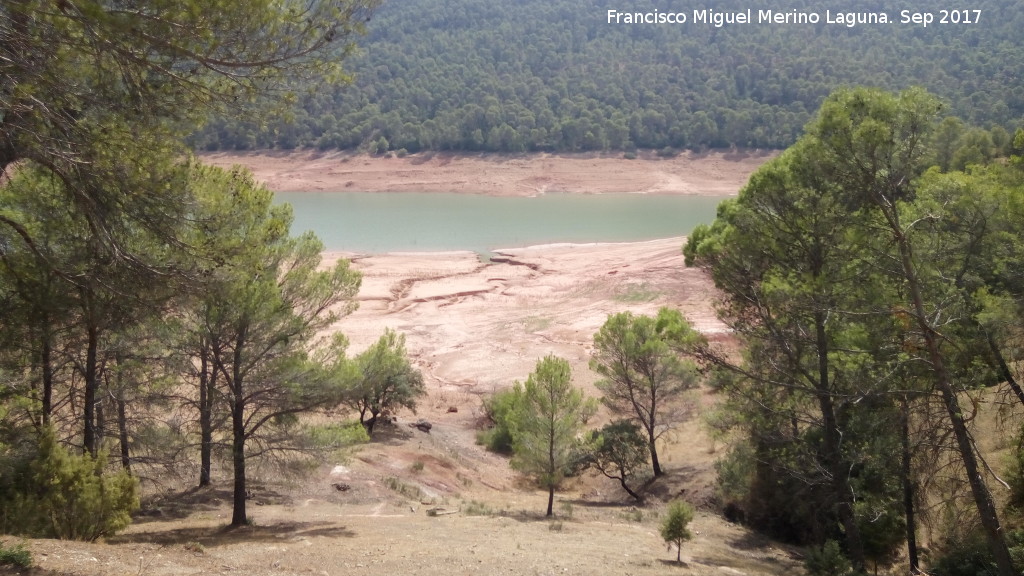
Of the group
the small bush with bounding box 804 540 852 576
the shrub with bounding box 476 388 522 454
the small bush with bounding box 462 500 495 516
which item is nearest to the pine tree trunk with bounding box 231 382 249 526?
the small bush with bounding box 462 500 495 516

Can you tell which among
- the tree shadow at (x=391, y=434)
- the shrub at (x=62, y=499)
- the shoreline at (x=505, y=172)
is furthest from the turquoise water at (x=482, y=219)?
the shrub at (x=62, y=499)

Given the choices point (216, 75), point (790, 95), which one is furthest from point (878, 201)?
point (790, 95)

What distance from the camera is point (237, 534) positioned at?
12.9 m

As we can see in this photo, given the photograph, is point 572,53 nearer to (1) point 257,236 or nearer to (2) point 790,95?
(2) point 790,95

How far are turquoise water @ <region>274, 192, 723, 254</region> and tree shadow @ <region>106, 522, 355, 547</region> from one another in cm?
3897

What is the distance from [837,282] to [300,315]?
8.33 meters

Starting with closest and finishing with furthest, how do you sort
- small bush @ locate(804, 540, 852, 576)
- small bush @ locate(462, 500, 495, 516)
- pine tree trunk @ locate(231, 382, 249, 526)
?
small bush @ locate(804, 540, 852, 576), pine tree trunk @ locate(231, 382, 249, 526), small bush @ locate(462, 500, 495, 516)

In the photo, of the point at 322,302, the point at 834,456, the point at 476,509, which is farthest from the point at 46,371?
the point at 834,456

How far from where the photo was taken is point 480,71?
431 ft

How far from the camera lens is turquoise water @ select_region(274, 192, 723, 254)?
58500 millimetres

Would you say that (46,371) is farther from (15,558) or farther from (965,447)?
(965,447)

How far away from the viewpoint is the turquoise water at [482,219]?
5850cm

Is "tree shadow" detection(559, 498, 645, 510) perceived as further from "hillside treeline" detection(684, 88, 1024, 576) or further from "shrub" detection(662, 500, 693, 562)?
"shrub" detection(662, 500, 693, 562)

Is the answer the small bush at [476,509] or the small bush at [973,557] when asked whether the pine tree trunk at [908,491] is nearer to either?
the small bush at [973,557]
